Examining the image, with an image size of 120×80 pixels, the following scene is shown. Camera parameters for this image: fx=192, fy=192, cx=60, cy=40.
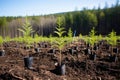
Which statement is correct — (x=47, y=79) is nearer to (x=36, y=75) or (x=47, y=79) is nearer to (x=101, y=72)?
(x=36, y=75)

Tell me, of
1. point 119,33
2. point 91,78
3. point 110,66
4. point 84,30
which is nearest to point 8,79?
point 91,78

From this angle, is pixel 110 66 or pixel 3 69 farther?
pixel 110 66

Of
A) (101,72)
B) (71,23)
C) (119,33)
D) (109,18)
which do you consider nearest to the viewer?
(101,72)

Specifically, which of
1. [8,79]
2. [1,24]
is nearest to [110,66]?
[8,79]

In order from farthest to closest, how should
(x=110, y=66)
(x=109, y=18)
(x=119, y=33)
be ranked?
(x=109, y=18), (x=119, y=33), (x=110, y=66)

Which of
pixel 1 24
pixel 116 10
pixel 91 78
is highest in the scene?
pixel 116 10

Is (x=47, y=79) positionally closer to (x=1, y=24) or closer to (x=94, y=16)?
(x=94, y=16)

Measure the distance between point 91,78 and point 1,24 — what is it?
43.4 m

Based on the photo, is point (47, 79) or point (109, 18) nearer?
point (47, 79)

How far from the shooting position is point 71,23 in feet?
146

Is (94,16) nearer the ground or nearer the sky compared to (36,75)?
nearer the sky

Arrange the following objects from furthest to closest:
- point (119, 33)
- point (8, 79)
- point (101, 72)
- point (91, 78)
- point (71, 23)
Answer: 1. point (71, 23)
2. point (119, 33)
3. point (101, 72)
4. point (91, 78)
5. point (8, 79)

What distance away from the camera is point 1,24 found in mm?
45781

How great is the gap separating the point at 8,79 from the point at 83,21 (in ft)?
129
